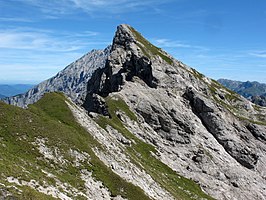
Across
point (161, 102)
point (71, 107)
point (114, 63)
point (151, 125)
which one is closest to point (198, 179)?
point (151, 125)

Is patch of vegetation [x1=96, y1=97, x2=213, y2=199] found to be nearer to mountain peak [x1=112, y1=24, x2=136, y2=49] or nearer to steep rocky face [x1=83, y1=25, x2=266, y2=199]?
Answer: steep rocky face [x1=83, y1=25, x2=266, y2=199]

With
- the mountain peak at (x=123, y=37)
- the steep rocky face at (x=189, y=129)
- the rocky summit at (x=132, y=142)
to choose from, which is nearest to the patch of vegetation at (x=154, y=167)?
the rocky summit at (x=132, y=142)

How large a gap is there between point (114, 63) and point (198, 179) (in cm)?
6392

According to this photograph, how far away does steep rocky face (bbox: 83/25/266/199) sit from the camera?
Answer: 262 ft

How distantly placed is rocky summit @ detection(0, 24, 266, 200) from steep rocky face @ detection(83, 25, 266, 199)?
309 mm

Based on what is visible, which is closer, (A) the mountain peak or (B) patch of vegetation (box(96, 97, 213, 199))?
(B) patch of vegetation (box(96, 97, 213, 199))

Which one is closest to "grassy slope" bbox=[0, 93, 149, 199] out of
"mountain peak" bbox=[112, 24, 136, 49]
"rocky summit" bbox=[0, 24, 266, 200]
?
"rocky summit" bbox=[0, 24, 266, 200]

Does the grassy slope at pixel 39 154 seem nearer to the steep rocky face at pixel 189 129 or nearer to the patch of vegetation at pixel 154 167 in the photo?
the patch of vegetation at pixel 154 167

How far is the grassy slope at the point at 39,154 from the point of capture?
123 ft

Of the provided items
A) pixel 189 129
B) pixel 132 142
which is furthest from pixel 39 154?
pixel 189 129

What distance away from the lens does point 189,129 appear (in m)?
89.2

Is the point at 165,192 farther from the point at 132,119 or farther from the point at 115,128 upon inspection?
the point at 132,119

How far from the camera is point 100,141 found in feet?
188

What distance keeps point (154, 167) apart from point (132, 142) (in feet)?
26.6
